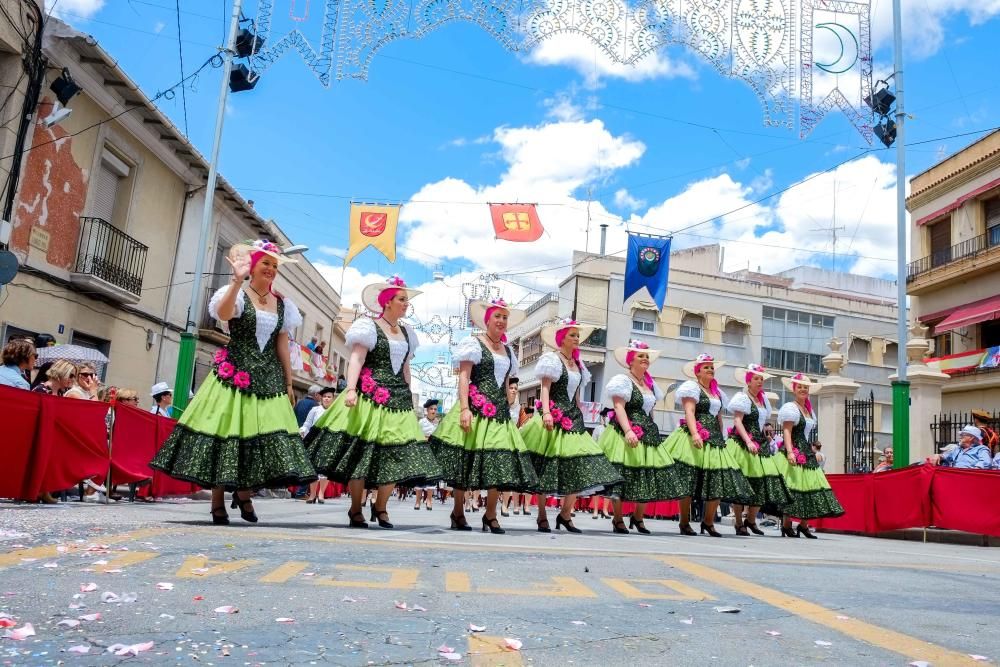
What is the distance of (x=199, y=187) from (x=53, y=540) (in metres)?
17.7

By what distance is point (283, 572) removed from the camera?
11.4 feet

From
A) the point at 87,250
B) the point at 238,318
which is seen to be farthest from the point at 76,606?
the point at 87,250

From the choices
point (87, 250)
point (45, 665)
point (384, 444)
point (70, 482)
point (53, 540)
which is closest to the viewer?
point (45, 665)

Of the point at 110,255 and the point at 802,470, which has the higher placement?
the point at 110,255

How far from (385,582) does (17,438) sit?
5236mm

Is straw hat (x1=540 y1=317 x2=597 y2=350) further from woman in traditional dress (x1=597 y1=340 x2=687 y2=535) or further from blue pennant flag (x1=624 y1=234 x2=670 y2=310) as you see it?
blue pennant flag (x1=624 y1=234 x2=670 y2=310)

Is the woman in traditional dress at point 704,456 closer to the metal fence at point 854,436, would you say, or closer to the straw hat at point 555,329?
the straw hat at point 555,329

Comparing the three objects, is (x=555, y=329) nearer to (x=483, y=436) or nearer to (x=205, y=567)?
(x=483, y=436)

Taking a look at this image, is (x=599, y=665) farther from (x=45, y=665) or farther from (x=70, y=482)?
(x=70, y=482)

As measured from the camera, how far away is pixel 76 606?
8.46ft

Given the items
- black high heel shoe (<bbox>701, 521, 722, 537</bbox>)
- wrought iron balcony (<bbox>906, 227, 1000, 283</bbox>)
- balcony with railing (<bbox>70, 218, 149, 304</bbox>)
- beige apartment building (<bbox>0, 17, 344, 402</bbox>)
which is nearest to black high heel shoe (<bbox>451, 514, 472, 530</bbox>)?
black high heel shoe (<bbox>701, 521, 722, 537</bbox>)

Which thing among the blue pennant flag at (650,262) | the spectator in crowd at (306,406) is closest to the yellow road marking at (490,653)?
the spectator in crowd at (306,406)

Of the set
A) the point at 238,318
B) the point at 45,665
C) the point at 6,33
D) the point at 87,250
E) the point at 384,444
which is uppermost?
the point at 6,33

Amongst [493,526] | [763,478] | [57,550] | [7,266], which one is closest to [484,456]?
[493,526]
